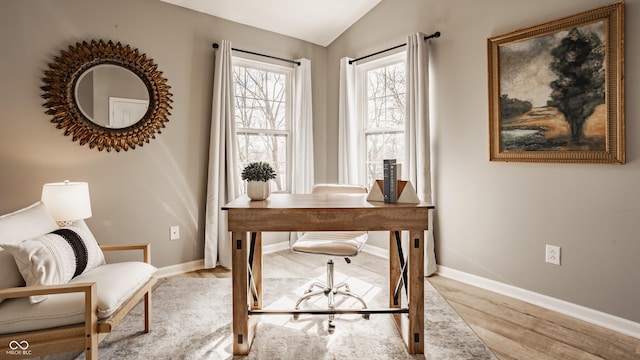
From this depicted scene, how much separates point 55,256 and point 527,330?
8.92ft

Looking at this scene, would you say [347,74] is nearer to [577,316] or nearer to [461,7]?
[461,7]

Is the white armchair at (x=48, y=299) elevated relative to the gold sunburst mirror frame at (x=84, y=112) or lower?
lower

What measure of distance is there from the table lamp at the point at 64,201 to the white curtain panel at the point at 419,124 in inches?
109

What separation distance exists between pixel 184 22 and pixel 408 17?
220 cm

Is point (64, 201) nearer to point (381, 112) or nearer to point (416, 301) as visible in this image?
point (416, 301)

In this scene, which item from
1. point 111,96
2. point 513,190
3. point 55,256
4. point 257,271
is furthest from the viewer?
point 111,96

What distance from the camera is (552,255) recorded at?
8.54ft

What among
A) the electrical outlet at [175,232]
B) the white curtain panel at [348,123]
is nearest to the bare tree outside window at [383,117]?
the white curtain panel at [348,123]

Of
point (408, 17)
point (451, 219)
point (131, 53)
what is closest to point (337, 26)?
point (408, 17)

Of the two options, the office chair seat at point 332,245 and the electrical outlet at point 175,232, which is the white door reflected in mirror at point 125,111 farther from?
the office chair seat at point 332,245

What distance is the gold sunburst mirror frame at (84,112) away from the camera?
2793mm

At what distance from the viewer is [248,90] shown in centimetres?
402

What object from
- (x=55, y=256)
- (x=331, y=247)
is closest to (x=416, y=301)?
(x=331, y=247)

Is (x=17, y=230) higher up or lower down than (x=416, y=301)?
higher up
